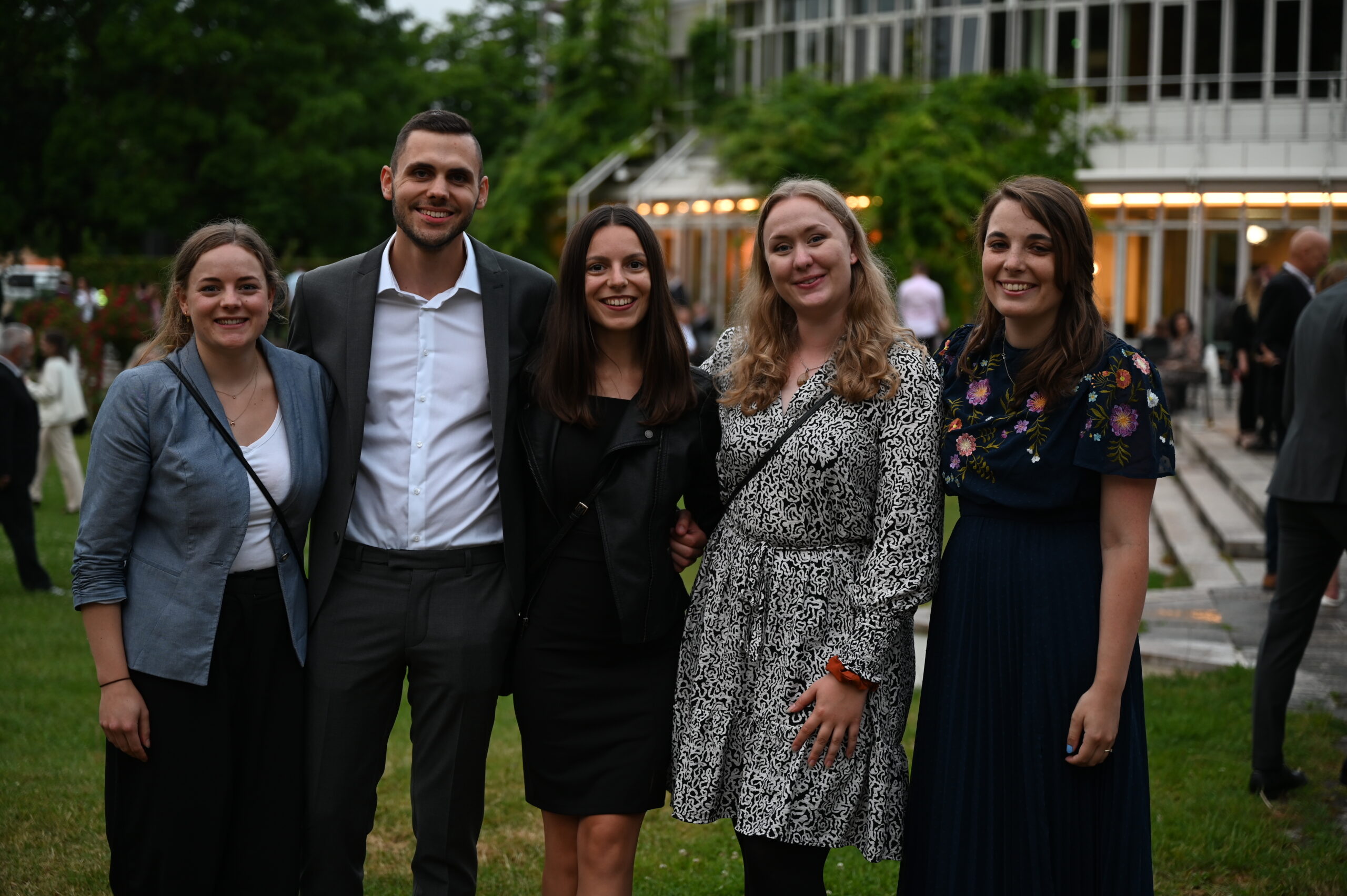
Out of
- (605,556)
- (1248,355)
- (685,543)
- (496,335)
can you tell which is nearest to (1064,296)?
(685,543)

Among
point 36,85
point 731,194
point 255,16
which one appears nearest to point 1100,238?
point 731,194

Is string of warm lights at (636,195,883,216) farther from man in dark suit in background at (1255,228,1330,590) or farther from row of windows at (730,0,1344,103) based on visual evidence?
man in dark suit in background at (1255,228,1330,590)

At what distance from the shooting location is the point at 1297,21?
2288cm

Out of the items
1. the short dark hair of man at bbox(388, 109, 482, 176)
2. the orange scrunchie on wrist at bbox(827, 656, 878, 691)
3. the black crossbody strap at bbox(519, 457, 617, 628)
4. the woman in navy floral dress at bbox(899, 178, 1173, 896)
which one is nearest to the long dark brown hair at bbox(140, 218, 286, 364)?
the short dark hair of man at bbox(388, 109, 482, 176)

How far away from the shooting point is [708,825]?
5.00 m

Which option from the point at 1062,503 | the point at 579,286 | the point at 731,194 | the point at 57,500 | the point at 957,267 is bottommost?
the point at 57,500

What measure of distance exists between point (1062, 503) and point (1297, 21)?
931 inches

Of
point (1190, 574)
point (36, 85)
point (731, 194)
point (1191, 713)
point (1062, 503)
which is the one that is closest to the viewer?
point (1062, 503)

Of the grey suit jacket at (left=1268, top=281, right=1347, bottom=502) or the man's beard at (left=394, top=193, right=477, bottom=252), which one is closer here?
the man's beard at (left=394, top=193, right=477, bottom=252)

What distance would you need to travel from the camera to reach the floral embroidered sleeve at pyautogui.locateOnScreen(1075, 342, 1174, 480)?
3.06 m

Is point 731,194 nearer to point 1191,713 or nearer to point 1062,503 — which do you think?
point 1191,713

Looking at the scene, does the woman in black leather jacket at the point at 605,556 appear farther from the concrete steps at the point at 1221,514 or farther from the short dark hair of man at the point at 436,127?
the concrete steps at the point at 1221,514

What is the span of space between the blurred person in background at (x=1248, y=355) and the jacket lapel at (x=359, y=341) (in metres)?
13.0

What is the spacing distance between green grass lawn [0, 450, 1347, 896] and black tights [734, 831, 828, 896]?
1.35 m
